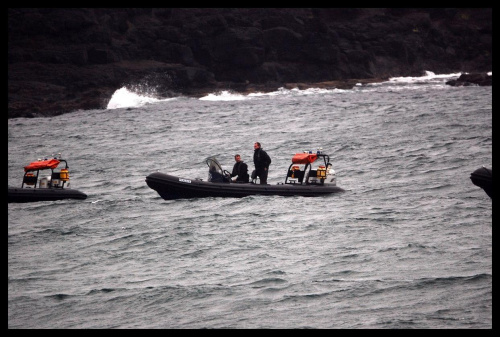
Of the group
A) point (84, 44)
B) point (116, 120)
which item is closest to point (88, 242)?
point (116, 120)

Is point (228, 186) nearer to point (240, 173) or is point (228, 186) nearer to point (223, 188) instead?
point (223, 188)

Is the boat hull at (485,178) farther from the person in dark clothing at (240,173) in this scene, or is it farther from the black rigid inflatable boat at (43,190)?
the black rigid inflatable boat at (43,190)

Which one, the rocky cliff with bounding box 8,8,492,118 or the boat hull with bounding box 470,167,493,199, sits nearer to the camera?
the boat hull with bounding box 470,167,493,199

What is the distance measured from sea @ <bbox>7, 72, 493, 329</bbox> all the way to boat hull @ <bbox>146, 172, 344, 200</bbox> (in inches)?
9.6

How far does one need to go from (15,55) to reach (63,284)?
4450 cm

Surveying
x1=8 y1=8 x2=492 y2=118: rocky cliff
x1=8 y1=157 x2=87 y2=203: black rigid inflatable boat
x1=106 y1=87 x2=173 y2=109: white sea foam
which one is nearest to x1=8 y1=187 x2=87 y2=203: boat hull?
x1=8 y1=157 x2=87 y2=203: black rigid inflatable boat

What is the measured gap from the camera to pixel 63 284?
Answer: 1283 cm

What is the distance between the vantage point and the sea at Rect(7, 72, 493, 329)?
437 inches

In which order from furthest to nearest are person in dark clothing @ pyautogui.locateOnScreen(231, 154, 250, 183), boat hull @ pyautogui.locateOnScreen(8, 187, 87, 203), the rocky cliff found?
1. the rocky cliff
2. boat hull @ pyautogui.locateOnScreen(8, 187, 87, 203)
3. person in dark clothing @ pyautogui.locateOnScreen(231, 154, 250, 183)

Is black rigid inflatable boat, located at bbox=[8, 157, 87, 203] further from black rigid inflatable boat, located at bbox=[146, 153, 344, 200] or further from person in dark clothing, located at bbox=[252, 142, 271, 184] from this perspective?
person in dark clothing, located at bbox=[252, 142, 271, 184]

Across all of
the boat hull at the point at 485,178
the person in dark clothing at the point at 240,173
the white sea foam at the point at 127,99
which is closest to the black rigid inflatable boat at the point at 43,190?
the person in dark clothing at the point at 240,173

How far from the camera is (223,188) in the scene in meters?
19.2

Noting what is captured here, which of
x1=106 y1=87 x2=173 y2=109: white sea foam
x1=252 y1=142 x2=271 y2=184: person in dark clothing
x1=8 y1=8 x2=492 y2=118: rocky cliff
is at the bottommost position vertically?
x1=252 y1=142 x2=271 y2=184: person in dark clothing

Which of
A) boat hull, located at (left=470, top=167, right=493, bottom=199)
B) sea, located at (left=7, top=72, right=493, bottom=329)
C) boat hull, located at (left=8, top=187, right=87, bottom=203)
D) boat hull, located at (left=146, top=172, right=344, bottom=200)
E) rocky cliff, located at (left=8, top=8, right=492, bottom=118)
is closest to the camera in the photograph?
sea, located at (left=7, top=72, right=493, bottom=329)
